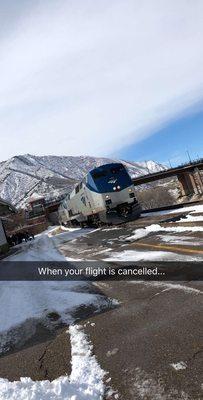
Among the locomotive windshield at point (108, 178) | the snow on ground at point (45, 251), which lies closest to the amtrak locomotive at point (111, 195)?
the locomotive windshield at point (108, 178)

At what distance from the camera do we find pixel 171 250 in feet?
33.8

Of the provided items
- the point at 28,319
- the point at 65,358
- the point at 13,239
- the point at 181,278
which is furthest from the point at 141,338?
the point at 13,239

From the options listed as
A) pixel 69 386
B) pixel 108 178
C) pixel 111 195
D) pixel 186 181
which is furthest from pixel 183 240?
pixel 186 181

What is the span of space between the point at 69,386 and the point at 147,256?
6.51 metres

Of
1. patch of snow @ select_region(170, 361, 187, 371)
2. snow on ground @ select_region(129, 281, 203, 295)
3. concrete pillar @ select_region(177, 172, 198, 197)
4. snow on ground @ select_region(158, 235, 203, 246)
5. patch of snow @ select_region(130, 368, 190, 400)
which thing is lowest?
patch of snow @ select_region(130, 368, 190, 400)

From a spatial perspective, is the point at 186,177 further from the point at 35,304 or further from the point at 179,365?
the point at 179,365

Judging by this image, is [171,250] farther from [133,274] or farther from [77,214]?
[77,214]

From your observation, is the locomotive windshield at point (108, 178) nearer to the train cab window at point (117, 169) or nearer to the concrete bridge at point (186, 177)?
the train cab window at point (117, 169)

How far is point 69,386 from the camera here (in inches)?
161

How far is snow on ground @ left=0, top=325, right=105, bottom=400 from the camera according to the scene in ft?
12.8

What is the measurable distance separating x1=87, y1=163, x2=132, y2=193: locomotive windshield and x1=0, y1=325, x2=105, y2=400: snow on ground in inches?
855

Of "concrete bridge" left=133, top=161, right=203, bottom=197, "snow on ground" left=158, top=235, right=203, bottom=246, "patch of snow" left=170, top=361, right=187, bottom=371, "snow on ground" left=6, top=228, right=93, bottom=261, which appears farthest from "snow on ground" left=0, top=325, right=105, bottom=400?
"concrete bridge" left=133, top=161, right=203, bottom=197

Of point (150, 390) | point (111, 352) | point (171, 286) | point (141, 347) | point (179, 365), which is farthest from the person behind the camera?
point (171, 286)

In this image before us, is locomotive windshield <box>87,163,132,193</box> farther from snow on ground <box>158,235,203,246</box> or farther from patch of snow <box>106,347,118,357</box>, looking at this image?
patch of snow <box>106,347,118,357</box>
